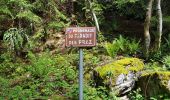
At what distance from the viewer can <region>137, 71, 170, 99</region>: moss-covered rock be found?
8.16 meters

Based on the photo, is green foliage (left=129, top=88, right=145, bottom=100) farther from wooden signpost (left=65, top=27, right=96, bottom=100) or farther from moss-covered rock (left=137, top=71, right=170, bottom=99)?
wooden signpost (left=65, top=27, right=96, bottom=100)

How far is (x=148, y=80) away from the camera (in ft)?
27.9

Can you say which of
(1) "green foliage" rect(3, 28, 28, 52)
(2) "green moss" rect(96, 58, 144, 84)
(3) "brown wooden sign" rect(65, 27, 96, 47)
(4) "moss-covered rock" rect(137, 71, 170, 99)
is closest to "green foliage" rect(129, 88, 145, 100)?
(4) "moss-covered rock" rect(137, 71, 170, 99)

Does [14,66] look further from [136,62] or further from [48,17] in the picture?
[136,62]

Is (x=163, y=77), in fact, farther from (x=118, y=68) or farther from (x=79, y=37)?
(x=79, y=37)

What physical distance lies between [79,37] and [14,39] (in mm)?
6093

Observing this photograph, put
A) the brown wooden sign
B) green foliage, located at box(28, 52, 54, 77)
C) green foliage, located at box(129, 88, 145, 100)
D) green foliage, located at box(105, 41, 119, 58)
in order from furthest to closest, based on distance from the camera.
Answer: green foliage, located at box(105, 41, 119, 58) → green foliage, located at box(28, 52, 54, 77) → green foliage, located at box(129, 88, 145, 100) → the brown wooden sign

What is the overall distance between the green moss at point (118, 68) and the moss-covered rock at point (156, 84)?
1.66ft

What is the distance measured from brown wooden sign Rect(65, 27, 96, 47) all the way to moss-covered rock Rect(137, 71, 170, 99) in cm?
257

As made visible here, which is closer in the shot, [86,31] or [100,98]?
[86,31]

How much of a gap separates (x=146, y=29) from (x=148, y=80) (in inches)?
112

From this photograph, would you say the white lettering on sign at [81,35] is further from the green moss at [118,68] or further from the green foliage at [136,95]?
the green foliage at [136,95]

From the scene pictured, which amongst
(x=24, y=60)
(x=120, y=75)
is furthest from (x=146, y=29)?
(x=24, y=60)

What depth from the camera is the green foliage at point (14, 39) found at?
12086 mm
